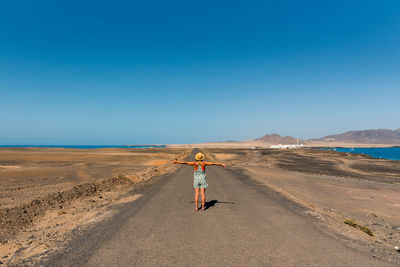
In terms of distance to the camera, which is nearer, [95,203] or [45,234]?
[45,234]

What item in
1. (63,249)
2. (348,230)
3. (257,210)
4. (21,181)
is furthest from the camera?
A: (21,181)

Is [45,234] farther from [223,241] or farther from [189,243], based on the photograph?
[223,241]

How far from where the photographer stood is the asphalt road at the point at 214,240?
5.59 meters

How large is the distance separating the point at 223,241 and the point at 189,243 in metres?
1.00

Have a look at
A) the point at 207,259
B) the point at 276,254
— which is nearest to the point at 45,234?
the point at 207,259

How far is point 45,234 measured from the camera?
7668mm

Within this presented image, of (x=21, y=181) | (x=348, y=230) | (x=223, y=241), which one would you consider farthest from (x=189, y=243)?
(x=21, y=181)

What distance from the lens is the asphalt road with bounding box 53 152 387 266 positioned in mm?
5594

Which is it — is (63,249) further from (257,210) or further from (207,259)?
(257,210)

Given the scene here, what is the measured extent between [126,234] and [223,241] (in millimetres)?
3069

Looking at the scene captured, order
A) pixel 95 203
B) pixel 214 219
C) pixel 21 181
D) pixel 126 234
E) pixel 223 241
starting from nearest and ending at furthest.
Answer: pixel 223 241 → pixel 126 234 → pixel 214 219 → pixel 95 203 → pixel 21 181

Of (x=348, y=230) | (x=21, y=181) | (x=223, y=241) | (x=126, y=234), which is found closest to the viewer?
(x=223, y=241)

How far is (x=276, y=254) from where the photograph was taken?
5.91 meters

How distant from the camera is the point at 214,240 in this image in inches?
267
